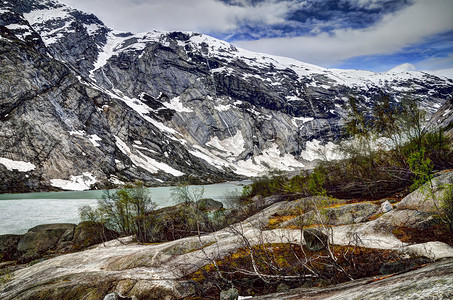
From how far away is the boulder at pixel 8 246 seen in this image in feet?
93.3

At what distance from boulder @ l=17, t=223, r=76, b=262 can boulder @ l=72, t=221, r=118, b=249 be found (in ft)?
4.17

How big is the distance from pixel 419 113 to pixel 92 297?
974 inches

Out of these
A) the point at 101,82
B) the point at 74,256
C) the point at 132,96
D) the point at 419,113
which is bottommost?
the point at 74,256

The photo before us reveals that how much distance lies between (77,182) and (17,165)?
20357 mm

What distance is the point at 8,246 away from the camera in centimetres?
2930

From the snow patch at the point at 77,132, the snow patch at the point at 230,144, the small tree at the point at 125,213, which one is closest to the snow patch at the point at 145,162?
the snow patch at the point at 77,132

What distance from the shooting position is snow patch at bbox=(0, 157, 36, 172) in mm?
87688

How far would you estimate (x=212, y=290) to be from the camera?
33.0 feet

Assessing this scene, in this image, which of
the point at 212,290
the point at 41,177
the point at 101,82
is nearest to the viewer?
the point at 212,290

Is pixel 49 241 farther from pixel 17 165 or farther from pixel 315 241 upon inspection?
pixel 17 165

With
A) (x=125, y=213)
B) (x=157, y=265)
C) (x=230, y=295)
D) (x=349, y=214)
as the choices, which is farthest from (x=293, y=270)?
(x=125, y=213)

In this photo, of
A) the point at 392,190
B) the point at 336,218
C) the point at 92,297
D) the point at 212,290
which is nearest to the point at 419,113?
the point at 392,190

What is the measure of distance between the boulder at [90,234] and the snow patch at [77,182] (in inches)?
2933

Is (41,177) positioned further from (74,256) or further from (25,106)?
(74,256)
